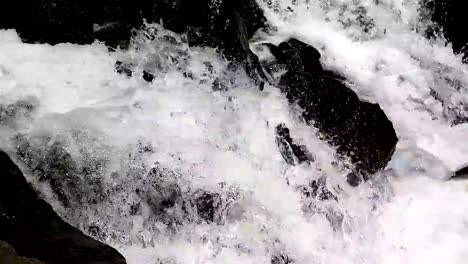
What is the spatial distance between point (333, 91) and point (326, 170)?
506mm

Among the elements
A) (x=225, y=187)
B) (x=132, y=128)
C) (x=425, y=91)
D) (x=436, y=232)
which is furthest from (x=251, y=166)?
(x=425, y=91)

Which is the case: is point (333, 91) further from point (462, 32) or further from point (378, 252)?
point (462, 32)

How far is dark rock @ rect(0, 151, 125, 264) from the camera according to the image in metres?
2.43

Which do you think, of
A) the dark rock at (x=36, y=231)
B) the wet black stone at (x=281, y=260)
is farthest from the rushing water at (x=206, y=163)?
the dark rock at (x=36, y=231)

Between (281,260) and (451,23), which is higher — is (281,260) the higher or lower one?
the lower one

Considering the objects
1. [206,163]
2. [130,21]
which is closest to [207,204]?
[206,163]

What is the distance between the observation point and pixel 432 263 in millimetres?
3113

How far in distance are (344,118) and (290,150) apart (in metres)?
0.38

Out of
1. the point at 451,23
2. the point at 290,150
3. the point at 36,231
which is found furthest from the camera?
Result: the point at 451,23

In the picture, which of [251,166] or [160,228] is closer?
[160,228]

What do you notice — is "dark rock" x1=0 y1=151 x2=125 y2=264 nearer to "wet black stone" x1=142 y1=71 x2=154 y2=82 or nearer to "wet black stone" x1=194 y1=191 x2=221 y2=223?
"wet black stone" x1=194 y1=191 x2=221 y2=223

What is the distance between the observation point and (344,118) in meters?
3.46

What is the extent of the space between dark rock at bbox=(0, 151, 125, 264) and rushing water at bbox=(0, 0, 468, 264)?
23 centimetres

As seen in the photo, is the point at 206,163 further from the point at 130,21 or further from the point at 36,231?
the point at 130,21
